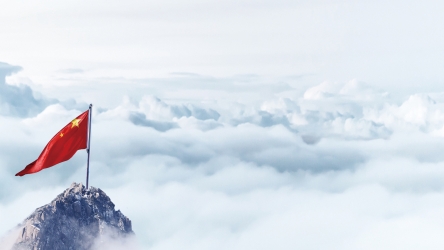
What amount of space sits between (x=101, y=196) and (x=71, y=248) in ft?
25.6

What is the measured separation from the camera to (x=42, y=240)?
6397 centimetres

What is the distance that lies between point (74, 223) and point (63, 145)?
45.6 feet

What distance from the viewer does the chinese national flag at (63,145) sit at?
57.3 metres

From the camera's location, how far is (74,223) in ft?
219

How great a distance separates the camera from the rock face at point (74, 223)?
2523 inches

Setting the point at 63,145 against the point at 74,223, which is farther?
the point at 74,223

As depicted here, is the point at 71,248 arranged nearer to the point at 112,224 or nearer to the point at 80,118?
the point at 112,224

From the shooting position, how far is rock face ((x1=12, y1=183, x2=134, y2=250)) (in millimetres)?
64081

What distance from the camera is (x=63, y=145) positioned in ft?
191

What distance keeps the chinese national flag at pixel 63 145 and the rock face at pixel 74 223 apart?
9.82 metres

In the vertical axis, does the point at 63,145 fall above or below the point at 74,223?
above

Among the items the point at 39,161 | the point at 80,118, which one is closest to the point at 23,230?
the point at 39,161

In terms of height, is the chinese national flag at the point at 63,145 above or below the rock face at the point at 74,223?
above

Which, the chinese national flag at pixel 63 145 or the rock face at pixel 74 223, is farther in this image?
the rock face at pixel 74 223
